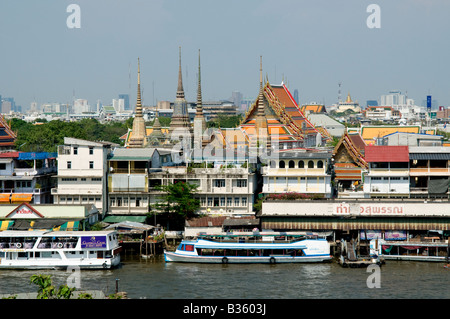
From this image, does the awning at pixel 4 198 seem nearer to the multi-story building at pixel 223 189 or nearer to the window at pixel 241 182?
the multi-story building at pixel 223 189

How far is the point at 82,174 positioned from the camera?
182 ft

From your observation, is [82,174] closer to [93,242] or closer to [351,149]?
[93,242]

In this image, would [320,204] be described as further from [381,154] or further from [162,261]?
[162,261]

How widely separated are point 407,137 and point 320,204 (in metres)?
19.8

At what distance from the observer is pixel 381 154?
5569cm

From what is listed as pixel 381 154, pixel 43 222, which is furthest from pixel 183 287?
pixel 381 154

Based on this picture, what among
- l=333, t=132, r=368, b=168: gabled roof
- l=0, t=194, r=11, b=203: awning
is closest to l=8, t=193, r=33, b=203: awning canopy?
l=0, t=194, r=11, b=203: awning

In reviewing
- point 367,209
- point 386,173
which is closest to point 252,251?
point 367,209

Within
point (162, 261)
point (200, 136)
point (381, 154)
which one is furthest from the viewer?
point (200, 136)

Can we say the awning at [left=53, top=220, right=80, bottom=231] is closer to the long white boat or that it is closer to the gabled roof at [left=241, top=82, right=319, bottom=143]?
the long white boat

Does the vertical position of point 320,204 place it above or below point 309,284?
above

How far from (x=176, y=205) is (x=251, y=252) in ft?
28.9

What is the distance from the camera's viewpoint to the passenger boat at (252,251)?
46.6 m
